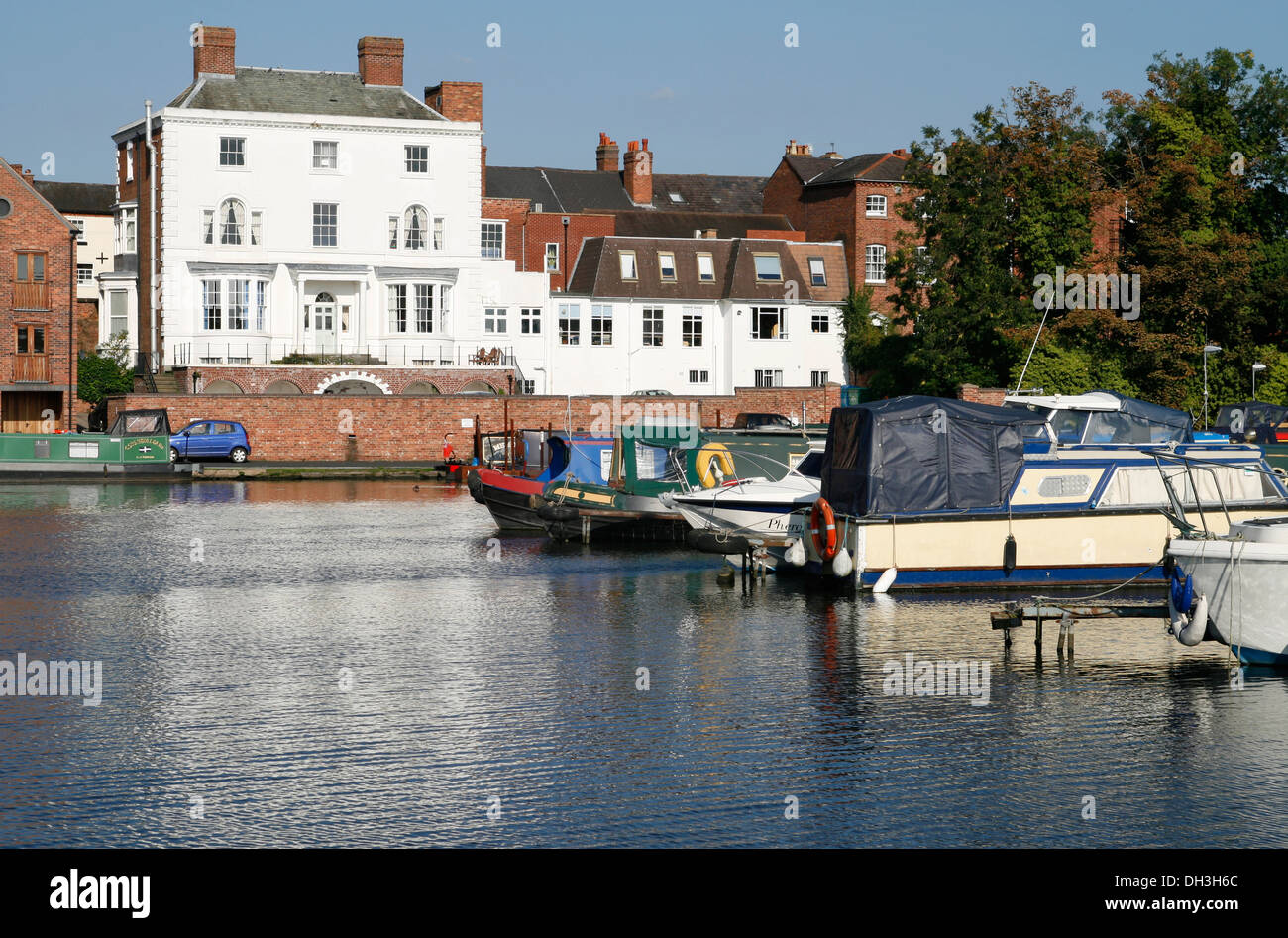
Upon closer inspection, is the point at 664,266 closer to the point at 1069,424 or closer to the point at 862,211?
the point at 862,211

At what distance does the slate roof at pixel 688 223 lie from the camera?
3118 inches

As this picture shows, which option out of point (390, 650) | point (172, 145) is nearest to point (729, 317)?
point (172, 145)

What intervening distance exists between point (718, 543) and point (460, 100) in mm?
48947

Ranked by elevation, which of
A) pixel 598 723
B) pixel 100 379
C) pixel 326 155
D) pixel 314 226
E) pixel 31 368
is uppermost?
pixel 326 155

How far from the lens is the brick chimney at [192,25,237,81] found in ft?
225

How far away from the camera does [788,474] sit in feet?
111

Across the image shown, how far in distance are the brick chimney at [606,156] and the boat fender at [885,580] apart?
69.8 m

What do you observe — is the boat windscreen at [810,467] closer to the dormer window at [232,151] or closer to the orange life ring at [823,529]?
the orange life ring at [823,529]

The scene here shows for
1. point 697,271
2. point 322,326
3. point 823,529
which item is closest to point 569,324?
point 697,271

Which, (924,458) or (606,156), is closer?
(924,458)

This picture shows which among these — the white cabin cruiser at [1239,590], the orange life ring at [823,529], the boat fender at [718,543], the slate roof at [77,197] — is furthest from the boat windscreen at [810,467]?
the slate roof at [77,197]

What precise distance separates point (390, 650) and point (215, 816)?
816 centimetres

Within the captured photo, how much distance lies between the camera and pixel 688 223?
3204 inches
